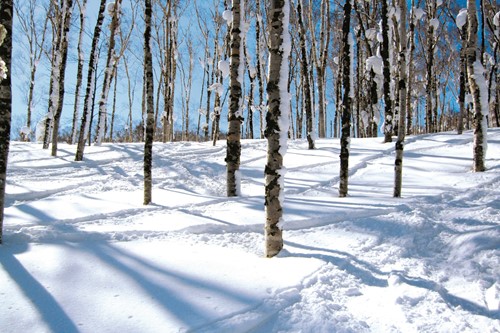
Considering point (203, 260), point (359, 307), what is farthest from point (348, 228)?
point (203, 260)

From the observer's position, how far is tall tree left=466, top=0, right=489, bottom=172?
736 centimetres

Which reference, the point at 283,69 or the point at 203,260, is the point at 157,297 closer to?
the point at 203,260

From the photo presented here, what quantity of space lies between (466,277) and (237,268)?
7.30 ft

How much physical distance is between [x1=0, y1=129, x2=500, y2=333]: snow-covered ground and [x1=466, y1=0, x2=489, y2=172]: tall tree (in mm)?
637

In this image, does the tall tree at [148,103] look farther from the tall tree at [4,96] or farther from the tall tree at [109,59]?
the tall tree at [109,59]

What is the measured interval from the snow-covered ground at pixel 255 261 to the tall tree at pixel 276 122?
33cm

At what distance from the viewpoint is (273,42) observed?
3703mm

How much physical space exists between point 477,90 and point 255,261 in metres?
7.51

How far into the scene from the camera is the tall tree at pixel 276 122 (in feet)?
11.9

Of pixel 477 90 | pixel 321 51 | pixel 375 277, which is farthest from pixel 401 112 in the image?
pixel 321 51

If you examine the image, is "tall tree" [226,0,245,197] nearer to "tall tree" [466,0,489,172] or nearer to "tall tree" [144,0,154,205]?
"tall tree" [144,0,154,205]

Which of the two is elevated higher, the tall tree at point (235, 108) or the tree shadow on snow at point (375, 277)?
the tall tree at point (235, 108)

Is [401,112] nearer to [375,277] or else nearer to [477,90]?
[477,90]

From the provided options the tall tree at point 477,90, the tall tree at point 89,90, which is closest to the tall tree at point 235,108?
the tall tree at point 477,90
